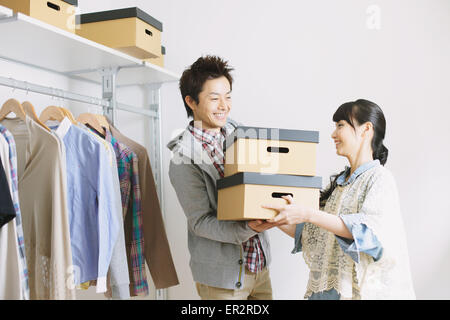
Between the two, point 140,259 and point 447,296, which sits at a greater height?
point 140,259

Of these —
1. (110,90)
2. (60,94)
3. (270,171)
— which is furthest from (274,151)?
(110,90)

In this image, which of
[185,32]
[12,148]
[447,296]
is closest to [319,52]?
[185,32]

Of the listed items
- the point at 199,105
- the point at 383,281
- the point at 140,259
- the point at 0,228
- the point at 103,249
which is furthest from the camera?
the point at 140,259

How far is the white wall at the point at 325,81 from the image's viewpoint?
1812 mm

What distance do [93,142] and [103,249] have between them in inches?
13.7

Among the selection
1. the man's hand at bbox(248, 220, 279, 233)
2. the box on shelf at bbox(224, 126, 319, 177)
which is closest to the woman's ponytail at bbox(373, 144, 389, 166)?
the box on shelf at bbox(224, 126, 319, 177)

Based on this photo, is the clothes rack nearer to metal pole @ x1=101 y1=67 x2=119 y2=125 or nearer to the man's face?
metal pole @ x1=101 y1=67 x2=119 y2=125

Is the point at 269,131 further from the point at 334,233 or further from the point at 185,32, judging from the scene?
the point at 185,32

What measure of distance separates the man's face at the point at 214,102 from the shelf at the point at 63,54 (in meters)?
0.44

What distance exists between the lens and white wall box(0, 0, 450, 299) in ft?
5.94

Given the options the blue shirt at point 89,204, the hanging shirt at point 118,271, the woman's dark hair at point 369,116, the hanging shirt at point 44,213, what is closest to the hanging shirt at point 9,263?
the hanging shirt at point 44,213

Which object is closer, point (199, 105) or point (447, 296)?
point (199, 105)

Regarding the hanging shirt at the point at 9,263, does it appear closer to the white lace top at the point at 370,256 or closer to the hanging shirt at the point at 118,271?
the hanging shirt at the point at 118,271

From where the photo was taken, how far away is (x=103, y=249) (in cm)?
139
